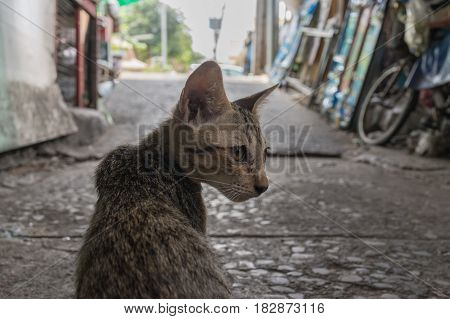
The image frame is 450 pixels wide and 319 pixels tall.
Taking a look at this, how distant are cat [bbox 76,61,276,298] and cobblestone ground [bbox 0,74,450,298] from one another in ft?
2.14

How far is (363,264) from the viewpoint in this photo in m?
2.56

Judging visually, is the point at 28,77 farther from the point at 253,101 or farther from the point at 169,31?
the point at 253,101

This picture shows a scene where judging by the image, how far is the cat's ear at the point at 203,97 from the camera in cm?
170

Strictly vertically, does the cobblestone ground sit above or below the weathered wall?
below

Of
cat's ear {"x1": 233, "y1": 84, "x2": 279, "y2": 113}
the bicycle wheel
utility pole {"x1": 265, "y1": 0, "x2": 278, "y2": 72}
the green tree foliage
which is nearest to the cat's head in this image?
cat's ear {"x1": 233, "y1": 84, "x2": 279, "y2": 113}

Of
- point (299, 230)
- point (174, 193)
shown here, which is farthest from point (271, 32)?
point (174, 193)

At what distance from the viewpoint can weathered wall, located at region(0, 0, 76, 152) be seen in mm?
3887

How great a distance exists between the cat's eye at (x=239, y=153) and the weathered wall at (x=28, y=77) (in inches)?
106

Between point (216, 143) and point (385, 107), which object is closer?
point (216, 143)

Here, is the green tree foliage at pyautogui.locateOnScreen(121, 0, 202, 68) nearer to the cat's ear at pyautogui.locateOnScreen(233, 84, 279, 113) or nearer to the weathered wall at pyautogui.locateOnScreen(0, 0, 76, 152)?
the cat's ear at pyautogui.locateOnScreen(233, 84, 279, 113)

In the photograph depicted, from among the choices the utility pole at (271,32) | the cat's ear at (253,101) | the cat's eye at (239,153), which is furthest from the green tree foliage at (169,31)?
the utility pole at (271,32)

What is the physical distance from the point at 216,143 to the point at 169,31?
1.41m

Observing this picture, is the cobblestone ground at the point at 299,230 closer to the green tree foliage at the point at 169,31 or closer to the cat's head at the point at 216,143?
the cat's head at the point at 216,143

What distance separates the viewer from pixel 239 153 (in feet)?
6.31
